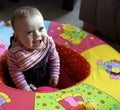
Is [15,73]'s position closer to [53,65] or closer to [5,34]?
[53,65]

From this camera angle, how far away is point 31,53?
1094 mm

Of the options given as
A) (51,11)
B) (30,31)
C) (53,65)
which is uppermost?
(30,31)

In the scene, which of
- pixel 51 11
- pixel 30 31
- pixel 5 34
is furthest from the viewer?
pixel 51 11

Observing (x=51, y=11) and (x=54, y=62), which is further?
(x=51, y=11)

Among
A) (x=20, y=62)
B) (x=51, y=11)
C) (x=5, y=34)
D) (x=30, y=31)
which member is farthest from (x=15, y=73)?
(x=51, y=11)

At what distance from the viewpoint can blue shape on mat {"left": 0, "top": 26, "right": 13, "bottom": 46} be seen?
1263 mm

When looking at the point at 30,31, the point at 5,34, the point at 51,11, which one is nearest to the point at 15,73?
the point at 30,31

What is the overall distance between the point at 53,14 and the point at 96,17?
1.29 ft

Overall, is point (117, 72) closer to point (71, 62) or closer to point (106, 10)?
point (71, 62)

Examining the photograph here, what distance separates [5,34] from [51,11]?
0.90m

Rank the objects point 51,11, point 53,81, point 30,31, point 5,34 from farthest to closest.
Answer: point 51,11, point 5,34, point 53,81, point 30,31

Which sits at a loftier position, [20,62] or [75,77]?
[20,62]

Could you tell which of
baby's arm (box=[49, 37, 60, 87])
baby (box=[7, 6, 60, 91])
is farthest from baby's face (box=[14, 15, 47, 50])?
baby's arm (box=[49, 37, 60, 87])

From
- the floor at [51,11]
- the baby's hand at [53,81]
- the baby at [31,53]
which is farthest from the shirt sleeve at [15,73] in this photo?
the floor at [51,11]
